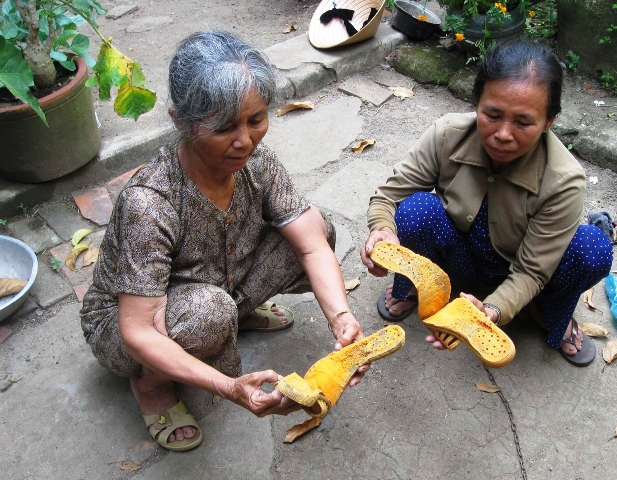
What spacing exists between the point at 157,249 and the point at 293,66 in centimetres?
265

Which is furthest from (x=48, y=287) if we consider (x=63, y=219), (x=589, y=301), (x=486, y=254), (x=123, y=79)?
(x=589, y=301)

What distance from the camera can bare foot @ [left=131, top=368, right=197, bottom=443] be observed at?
6.99 feet

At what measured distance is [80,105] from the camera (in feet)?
9.93

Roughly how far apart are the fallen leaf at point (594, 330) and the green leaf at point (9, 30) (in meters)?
2.79

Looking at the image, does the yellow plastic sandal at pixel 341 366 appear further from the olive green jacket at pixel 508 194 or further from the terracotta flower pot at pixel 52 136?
the terracotta flower pot at pixel 52 136

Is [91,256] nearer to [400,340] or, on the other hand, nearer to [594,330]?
[400,340]

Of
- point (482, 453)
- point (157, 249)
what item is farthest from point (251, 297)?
point (482, 453)

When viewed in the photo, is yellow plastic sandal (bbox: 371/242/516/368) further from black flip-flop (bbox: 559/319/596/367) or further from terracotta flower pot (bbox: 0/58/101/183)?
terracotta flower pot (bbox: 0/58/101/183)

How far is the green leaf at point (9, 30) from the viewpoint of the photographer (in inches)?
101

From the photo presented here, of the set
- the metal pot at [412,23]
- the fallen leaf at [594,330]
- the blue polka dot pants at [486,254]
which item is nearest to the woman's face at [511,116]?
the blue polka dot pants at [486,254]

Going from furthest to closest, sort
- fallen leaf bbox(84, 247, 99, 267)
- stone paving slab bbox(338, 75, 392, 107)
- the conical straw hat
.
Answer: the conical straw hat → stone paving slab bbox(338, 75, 392, 107) → fallen leaf bbox(84, 247, 99, 267)

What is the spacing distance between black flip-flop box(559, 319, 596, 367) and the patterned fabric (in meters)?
1.08

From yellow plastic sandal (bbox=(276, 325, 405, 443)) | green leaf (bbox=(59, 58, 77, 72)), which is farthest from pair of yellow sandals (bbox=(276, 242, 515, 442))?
green leaf (bbox=(59, 58, 77, 72))

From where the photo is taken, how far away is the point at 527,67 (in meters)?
1.88
